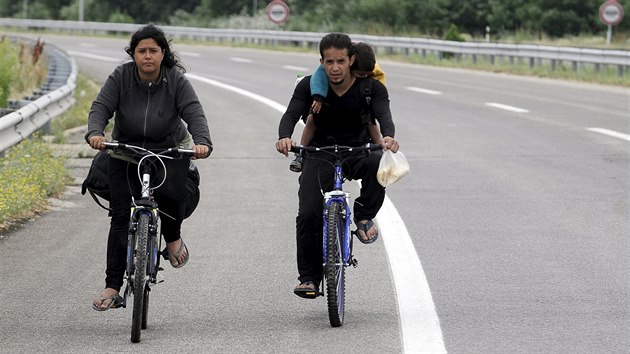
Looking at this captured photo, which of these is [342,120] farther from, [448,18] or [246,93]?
[448,18]

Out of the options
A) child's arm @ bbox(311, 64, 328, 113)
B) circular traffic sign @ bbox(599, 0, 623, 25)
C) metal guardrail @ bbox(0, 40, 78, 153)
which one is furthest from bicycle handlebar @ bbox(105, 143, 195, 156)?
circular traffic sign @ bbox(599, 0, 623, 25)

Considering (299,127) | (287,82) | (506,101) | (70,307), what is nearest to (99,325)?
(70,307)

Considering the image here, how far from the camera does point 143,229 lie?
6660 millimetres

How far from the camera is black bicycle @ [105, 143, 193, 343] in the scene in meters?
6.61

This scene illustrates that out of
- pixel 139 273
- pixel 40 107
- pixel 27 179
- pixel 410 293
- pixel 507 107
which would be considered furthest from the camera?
pixel 507 107

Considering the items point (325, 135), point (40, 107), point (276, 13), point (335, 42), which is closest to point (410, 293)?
point (325, 135)

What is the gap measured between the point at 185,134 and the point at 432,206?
489 centimetres

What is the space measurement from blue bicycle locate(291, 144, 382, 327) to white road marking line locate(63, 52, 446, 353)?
36cm

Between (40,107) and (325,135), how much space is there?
312 inches

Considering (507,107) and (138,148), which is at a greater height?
(138,148)

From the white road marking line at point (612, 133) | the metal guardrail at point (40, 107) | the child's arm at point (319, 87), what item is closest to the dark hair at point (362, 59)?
→ the child's arm at point (319, 87)

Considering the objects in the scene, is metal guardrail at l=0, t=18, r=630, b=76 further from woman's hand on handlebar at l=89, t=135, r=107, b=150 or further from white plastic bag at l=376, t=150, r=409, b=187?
woman's hand on handlebar at l=89, t=135, r=107, b=150

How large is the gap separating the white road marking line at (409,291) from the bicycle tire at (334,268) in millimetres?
341

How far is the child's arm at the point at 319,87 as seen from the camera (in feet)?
23.5
